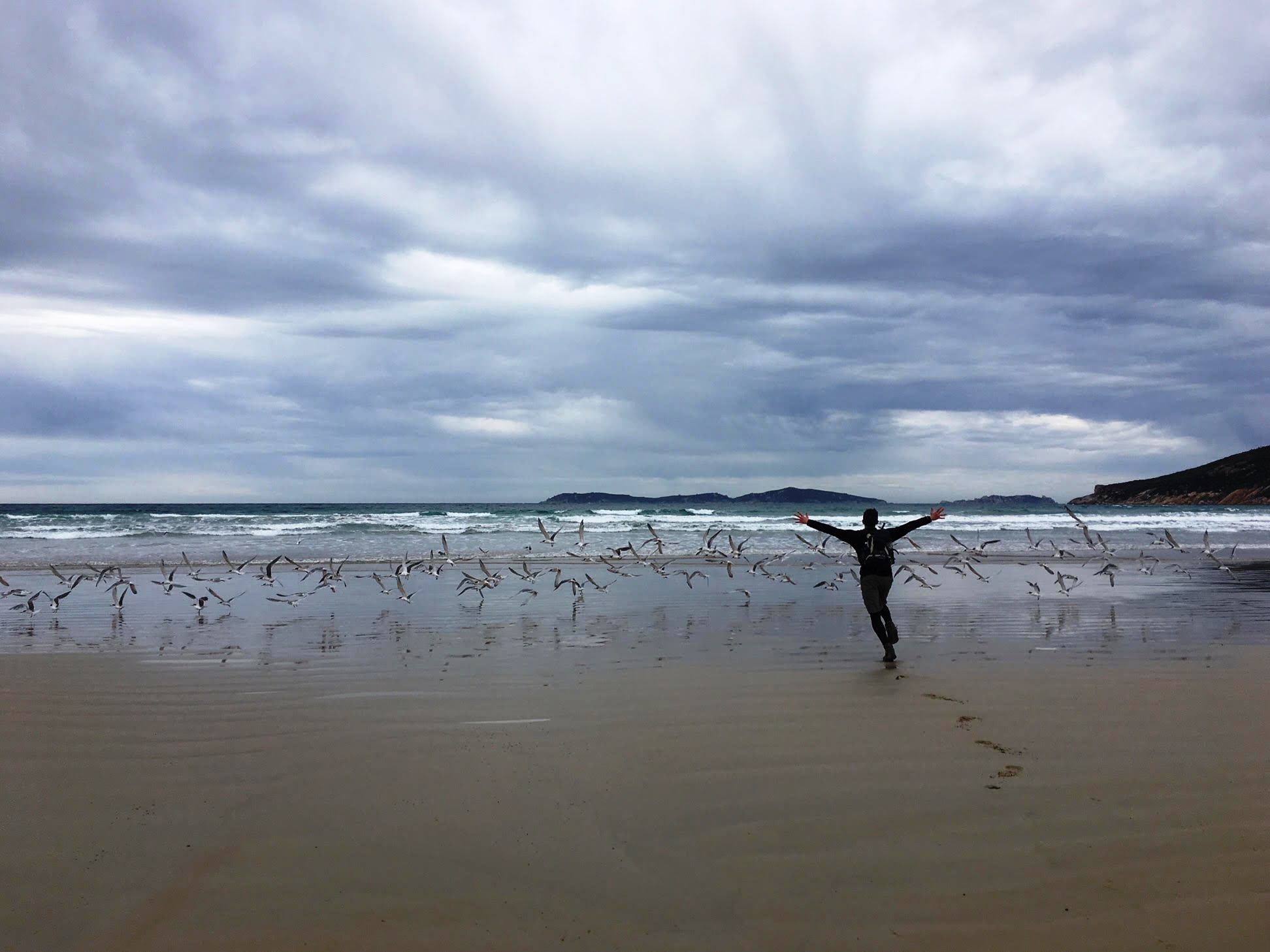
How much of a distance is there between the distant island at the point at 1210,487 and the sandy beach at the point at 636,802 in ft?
260

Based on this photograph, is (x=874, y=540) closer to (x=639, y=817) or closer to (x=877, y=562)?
(x=877, y=562)

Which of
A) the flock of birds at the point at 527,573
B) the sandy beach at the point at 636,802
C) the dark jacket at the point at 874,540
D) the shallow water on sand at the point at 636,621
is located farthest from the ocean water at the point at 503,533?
the sandy beach at the point at 636,802

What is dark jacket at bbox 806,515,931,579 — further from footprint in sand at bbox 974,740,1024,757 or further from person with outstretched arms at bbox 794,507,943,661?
footprint in sand at bbox 974,740,1024,757

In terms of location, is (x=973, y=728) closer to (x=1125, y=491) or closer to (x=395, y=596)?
(x=395, y=596)

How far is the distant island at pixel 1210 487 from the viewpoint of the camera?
244 ft

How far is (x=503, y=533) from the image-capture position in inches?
1543

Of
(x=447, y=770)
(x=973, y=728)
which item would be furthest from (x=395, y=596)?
(x=973, y=728)

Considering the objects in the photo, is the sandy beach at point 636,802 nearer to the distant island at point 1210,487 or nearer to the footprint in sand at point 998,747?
the footprint in sand at point 998,747

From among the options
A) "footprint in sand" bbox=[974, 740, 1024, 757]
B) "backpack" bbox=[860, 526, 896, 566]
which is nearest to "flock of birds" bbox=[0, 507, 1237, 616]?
"backpack" bbox=[860, 526, 896, 566]

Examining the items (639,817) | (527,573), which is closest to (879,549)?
(639,817)

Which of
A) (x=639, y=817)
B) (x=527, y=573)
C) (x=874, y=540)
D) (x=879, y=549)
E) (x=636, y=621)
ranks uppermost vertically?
(x=874, y=540)

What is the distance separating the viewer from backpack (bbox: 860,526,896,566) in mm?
9953

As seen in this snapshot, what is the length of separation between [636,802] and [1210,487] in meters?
89.7

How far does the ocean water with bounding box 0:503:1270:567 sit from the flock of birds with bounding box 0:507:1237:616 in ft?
5.00
